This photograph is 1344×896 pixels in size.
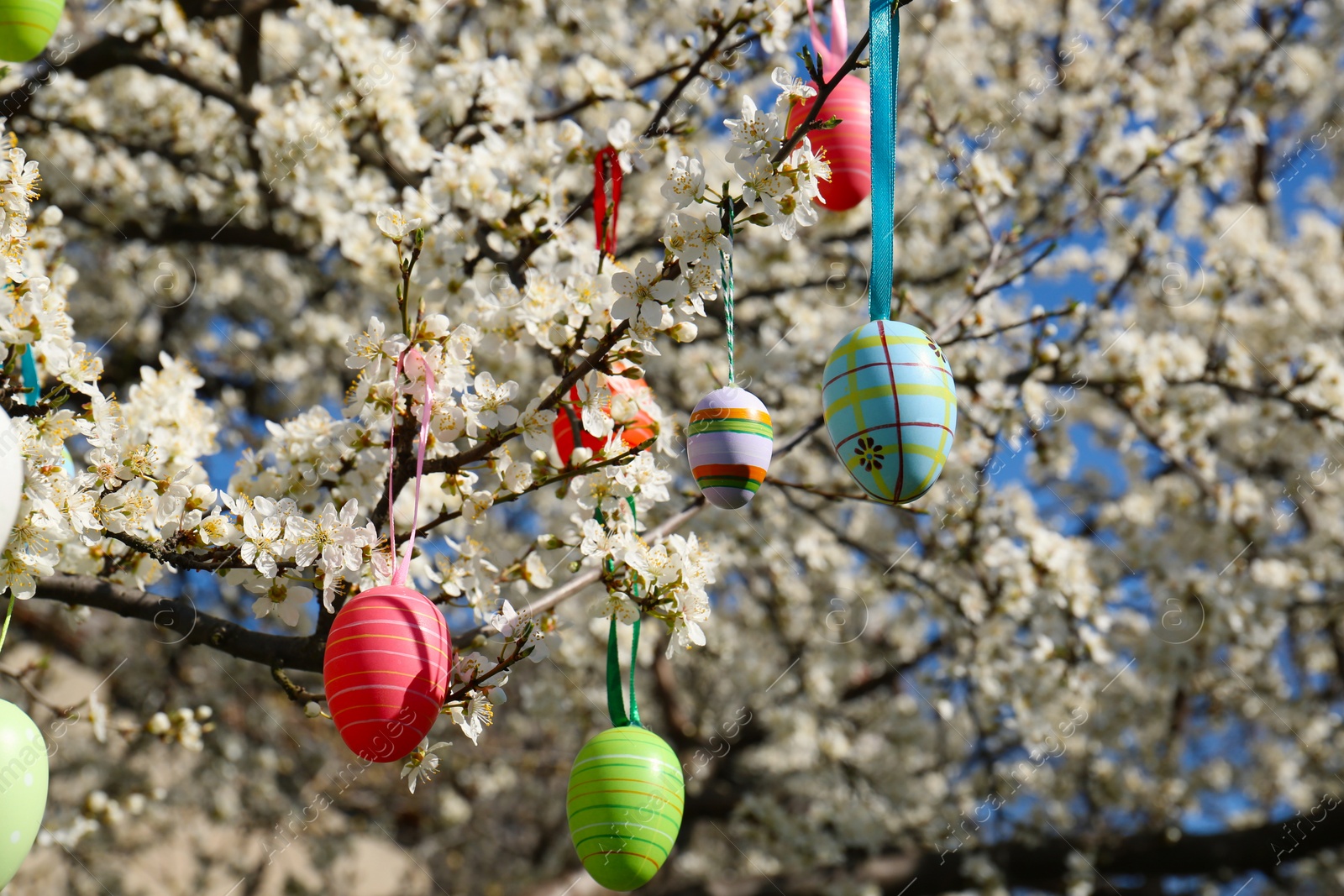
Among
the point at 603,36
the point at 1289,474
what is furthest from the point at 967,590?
the point at 1289,474

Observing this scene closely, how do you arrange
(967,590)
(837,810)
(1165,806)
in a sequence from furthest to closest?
1. (1165,806)
2. (837,810)
3. (967,590)

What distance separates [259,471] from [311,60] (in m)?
2.27

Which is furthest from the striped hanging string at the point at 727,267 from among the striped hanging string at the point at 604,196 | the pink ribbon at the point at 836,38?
the pink ribbon at the point at 836,38

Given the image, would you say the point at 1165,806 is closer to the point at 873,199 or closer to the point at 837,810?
the point at 837,810

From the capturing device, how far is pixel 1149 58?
24.4ft

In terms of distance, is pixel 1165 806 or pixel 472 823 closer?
pixel 1165 806

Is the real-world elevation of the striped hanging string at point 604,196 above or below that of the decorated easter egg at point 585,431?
above

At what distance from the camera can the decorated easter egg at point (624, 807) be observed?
6.36ft

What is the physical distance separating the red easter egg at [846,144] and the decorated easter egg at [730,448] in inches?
21.3

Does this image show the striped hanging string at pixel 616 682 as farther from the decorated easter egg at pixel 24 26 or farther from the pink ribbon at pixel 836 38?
the decorated easter egg at pixel 24 26

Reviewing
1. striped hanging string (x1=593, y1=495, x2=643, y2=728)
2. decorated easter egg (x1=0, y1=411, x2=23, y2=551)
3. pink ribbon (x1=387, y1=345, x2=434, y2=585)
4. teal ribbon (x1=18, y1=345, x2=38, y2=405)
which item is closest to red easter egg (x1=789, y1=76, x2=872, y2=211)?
striped hanging string (x1=593, y1=495, x2=643, y2=728)

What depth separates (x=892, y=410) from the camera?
5.92ft

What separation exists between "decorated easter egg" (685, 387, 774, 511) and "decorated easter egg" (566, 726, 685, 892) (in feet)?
1.70

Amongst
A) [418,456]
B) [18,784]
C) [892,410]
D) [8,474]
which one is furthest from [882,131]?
[18,784]
